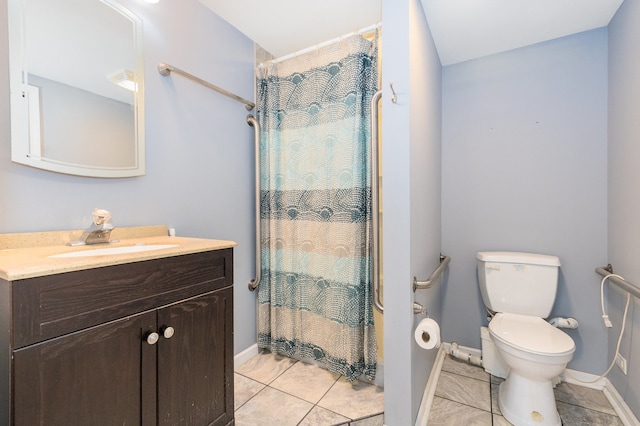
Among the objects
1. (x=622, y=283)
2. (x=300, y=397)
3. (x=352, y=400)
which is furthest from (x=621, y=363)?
(x=300, y=397)

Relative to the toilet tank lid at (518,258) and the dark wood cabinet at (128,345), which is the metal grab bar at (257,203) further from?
the toilet tank lid at (518,258)

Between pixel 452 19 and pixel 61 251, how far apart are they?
7.22 ft

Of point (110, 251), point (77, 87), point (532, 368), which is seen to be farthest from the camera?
point (532, 368)

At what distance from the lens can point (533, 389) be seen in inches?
54.8

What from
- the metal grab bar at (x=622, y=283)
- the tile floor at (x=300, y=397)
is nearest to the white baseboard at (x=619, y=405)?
the metal grab bar at (x=622, y=283)

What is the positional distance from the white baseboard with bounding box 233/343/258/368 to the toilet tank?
5.39 ft

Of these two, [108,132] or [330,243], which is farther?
[330,243]

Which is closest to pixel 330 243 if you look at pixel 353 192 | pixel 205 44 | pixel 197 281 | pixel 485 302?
pixel 353 192

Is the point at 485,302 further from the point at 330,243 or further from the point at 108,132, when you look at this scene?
the point at 108,132

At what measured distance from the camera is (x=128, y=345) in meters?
0.86

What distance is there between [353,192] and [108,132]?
4.13ft

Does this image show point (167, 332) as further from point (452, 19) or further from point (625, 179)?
point (625, 179)

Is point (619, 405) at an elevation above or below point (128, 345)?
below

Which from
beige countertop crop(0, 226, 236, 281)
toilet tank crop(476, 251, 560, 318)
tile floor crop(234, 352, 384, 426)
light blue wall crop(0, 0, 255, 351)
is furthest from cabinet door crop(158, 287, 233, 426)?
toilet tank crop(476, 251, 560, 318)
